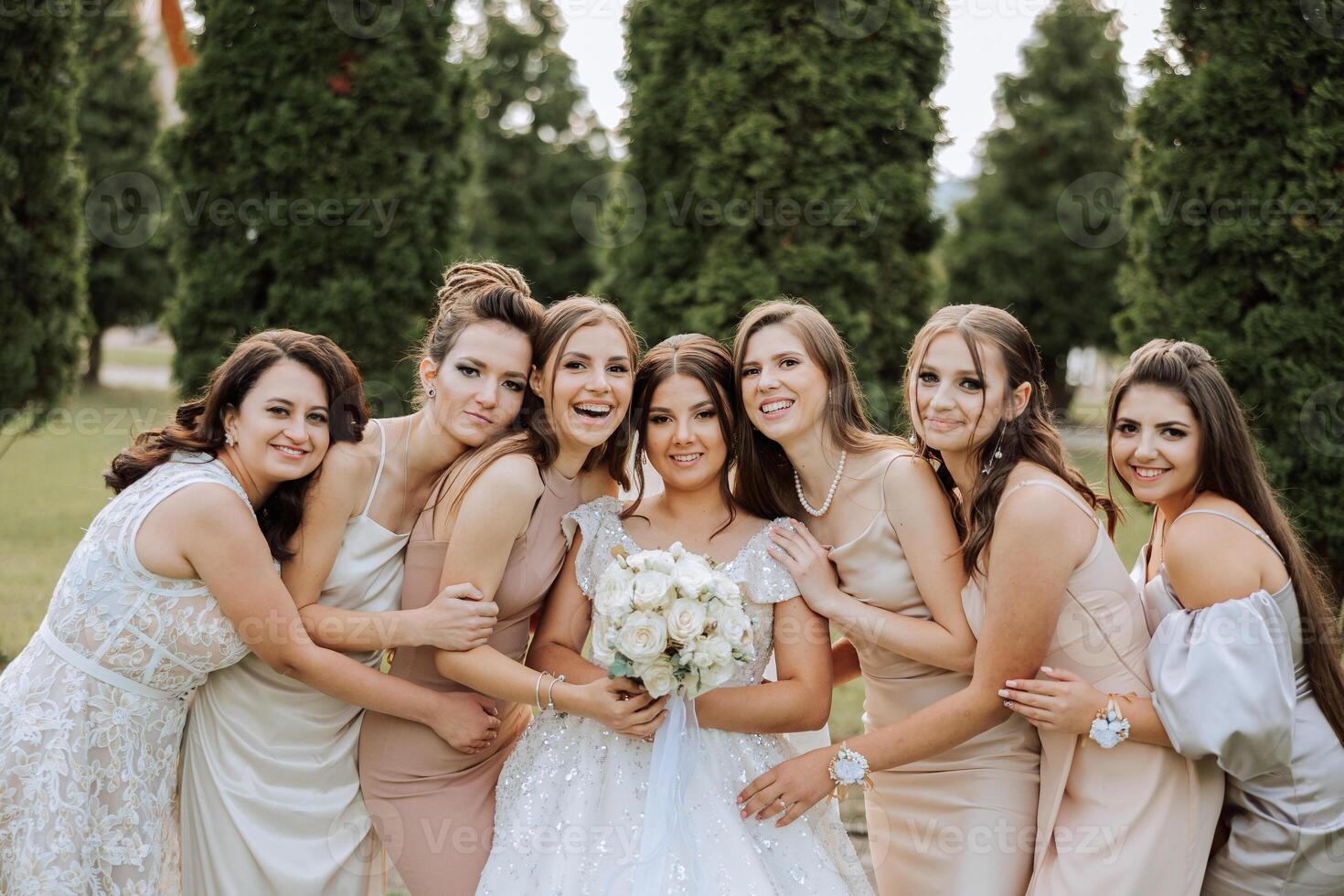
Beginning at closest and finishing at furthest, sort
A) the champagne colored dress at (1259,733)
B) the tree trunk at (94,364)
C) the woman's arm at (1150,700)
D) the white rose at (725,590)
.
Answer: the white rose at (725,590) < the champagne colored dress at (1259,733) < the woman's arm at (1150,700) < the tree trunk at (94,364)

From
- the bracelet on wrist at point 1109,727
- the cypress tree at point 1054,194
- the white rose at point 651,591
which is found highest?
the cypress tree at point 1054,194

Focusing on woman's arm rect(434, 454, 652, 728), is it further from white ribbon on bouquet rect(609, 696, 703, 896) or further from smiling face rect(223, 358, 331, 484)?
smiling face rect(223, 358, 331, 484)

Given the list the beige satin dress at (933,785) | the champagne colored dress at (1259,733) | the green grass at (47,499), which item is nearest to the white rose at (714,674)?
the beige satin dress at (933,785)

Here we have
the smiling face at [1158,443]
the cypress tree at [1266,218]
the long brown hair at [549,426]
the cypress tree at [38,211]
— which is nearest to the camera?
the smiling face at [1158,443]

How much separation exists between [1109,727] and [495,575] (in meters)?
2.09

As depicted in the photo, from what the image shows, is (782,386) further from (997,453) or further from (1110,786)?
(1110,786)

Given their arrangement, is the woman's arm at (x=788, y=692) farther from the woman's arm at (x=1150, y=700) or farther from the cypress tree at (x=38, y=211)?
the cypress tree at (x=38, y=211)

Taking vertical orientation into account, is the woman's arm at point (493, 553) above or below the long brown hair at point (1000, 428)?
below

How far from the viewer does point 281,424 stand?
3.75 meters

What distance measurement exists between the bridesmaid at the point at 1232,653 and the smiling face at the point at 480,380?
6.91 feet

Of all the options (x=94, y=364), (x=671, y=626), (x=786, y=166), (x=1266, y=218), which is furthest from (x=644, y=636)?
(x=94, y=364)

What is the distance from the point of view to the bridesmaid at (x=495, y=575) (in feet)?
12.1

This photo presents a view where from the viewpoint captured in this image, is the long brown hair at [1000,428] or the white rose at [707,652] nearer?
the white rose at [707,652]

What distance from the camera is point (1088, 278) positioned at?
24297 mm
